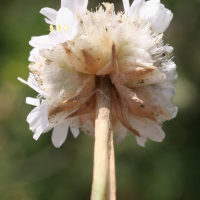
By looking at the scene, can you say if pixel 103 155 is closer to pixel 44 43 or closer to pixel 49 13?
pixel 44 43

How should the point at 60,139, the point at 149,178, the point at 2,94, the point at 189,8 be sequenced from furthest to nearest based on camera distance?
the point at 189,8 < the point at 2,94 < the point at 149,178 < the point at 60,139

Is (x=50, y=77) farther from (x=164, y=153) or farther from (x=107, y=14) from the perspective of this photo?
(x=164, y=153)

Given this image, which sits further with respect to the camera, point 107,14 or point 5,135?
point 5,135

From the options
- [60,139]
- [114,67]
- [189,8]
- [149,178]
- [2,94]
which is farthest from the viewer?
[189,8]

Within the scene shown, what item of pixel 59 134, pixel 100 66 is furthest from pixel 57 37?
pixel 59 134

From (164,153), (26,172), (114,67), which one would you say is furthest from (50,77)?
(26,172)

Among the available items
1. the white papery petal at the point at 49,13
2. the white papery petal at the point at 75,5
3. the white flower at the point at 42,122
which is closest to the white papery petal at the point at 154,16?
the white papery petal at the point at 75,5
